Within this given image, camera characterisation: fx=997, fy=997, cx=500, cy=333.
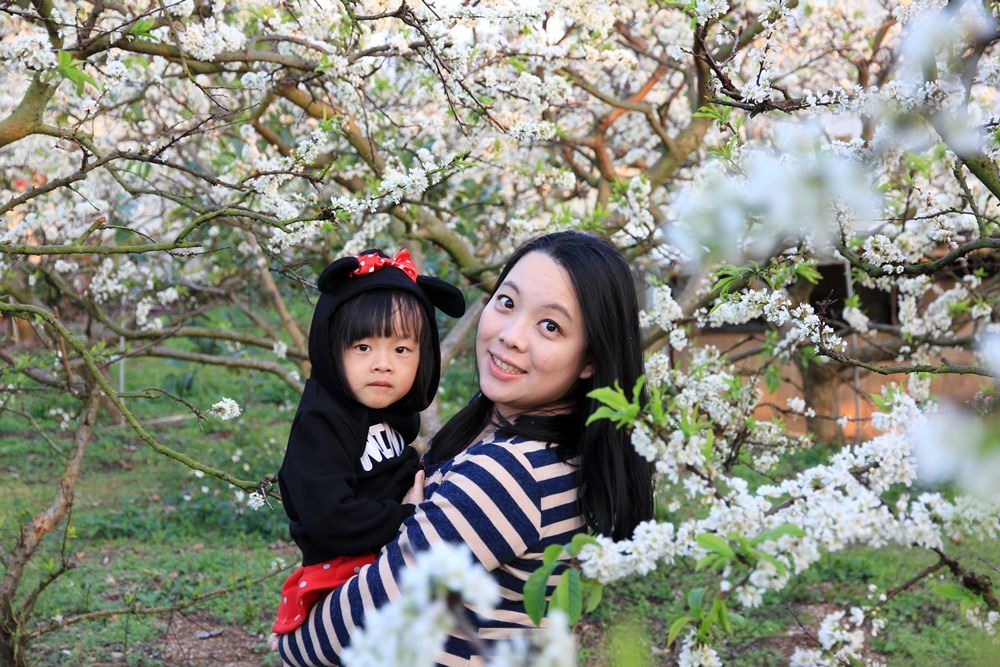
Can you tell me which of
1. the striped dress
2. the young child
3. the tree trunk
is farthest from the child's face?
the tree trunk

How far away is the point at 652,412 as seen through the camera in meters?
1.21

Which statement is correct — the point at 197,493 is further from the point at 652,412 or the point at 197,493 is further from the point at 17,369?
the point at 652,412

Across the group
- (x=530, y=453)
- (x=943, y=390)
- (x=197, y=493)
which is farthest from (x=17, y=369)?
(x=943, y=390)

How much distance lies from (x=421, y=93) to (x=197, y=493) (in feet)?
9.73

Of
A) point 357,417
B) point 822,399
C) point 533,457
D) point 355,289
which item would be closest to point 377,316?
point 355,289

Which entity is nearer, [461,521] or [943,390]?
[461,521]

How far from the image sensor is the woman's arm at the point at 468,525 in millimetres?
1594

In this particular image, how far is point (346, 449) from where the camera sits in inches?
76.4

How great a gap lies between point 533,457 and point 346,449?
432mm

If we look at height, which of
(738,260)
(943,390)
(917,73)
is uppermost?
(917,73)

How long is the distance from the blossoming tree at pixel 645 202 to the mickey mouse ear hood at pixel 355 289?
1.00ft

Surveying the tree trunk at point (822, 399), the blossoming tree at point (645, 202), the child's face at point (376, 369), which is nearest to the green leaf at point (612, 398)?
the blossoming tree at point (645, 202)

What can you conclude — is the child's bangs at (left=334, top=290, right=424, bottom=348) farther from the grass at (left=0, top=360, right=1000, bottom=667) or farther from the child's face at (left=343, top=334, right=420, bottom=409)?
the grass at (left=0, top=360, right=1000, bottom=667)

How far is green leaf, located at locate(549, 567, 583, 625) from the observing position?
1116mm
